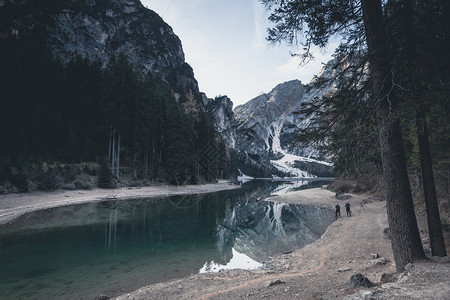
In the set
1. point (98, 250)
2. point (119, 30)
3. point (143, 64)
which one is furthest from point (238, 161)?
point (98, 250)

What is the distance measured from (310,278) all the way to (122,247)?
11.7m

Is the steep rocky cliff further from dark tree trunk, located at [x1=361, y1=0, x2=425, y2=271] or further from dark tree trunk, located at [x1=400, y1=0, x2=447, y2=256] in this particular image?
dark tree trunk, located at [x1=400, y1=0, x2=447, y2=256]

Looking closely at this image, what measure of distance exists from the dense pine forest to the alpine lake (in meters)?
15.3

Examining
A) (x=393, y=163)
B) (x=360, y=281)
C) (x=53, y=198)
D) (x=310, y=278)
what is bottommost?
(x=310, y=278)

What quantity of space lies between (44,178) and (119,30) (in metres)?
107

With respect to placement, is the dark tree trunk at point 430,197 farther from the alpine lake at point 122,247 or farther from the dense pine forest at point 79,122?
the dense pine forest at point 79,122

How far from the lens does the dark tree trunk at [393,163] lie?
5516 millimetres

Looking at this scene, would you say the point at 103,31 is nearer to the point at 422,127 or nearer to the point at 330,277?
the point at 422,127

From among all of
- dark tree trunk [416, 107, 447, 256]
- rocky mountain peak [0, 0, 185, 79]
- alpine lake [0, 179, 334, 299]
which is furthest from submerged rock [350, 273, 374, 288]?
rocky mountain peak [0, 0, 185, 79]

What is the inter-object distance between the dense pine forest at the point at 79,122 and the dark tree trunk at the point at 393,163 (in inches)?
1430

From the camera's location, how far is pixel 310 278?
7918 millimetres

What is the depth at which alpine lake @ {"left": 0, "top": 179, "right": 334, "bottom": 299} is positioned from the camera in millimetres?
9252

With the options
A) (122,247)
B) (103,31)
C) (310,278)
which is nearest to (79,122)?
A: (122,247)

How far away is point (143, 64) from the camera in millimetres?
105562
